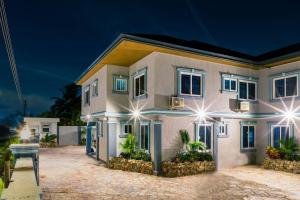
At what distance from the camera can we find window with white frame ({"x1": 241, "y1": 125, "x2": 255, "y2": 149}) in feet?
49.8

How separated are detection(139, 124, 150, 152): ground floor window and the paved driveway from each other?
1.91 metres

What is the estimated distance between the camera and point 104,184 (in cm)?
1043

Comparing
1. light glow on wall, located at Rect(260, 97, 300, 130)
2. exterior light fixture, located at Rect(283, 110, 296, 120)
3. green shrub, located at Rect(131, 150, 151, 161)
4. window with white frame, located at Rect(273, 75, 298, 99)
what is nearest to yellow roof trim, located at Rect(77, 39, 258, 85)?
window with white frame, located at Rect(273, 75, 298, 99)

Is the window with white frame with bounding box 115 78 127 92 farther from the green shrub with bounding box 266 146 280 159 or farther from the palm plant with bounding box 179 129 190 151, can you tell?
the green shrub with bounding box 266 146 280 159

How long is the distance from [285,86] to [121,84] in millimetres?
9718

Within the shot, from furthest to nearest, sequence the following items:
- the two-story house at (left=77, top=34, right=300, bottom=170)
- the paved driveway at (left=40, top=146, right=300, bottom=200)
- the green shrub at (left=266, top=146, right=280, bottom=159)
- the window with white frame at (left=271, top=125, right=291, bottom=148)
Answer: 1. the window with white frame at (left=271, top=125, right=291, bottom=148)
2. the green shrub at (left=266, top=146, right=280, bottom=159)
3. the two-story house at (left=77, top=34, right=300, bottom=170)
4. the paved driveway at (left=40, top=146, right=300, bottom=200)

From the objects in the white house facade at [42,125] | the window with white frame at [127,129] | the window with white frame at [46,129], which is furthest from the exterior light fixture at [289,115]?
the window with white frame at [46,129]

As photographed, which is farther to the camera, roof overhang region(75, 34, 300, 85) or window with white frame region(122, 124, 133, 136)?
window with white frame region(122, 124, 133, 136)

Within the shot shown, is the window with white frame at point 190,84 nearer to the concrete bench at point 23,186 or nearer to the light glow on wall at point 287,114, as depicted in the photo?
the light glow on wall at point 287,114

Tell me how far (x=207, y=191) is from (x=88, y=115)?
40.4ft

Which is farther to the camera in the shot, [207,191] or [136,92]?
[136,92]

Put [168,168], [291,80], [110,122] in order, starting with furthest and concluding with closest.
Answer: [110,122] < [291,80] < [168,168]

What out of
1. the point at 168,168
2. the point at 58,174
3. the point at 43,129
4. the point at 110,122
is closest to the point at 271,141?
the point at 168,168

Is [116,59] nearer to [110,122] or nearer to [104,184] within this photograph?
[110,122]
